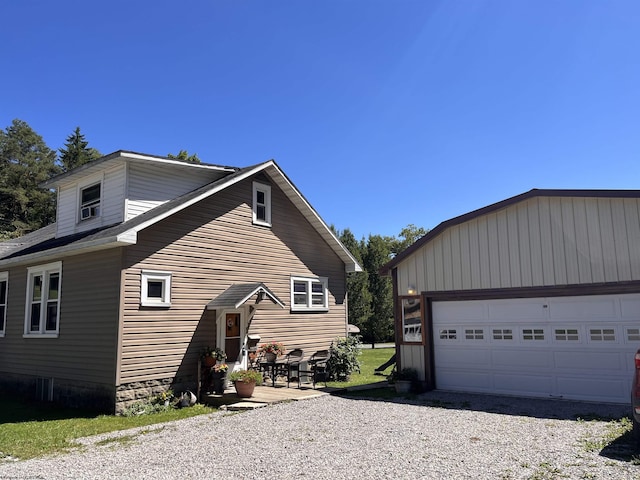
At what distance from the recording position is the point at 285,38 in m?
12.9

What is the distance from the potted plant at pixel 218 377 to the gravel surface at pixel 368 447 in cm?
186

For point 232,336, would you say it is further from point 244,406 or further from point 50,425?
point 50,425

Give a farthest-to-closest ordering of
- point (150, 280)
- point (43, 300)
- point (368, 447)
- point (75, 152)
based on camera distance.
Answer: point (75, 152)
point (43, 300)
point (150, 280)
point (368, 447)

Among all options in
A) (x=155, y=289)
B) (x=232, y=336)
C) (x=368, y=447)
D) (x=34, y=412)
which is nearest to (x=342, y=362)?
(x=232, y=336)

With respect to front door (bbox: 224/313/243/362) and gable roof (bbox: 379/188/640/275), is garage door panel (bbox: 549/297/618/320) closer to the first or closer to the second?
gable roof (bbox: 379/188/640/275)

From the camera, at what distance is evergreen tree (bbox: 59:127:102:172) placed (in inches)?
1725

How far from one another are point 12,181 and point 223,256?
39.0 m

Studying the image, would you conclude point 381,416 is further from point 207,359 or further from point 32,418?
point 32,418

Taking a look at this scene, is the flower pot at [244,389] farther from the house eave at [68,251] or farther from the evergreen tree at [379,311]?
the evergreen tree at [379,311]

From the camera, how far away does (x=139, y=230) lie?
34.3 feet

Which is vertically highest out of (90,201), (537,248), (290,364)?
(90,201)

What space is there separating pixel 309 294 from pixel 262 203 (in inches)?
137

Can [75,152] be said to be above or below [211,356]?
above

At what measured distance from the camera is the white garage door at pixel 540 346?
31.5 ft
